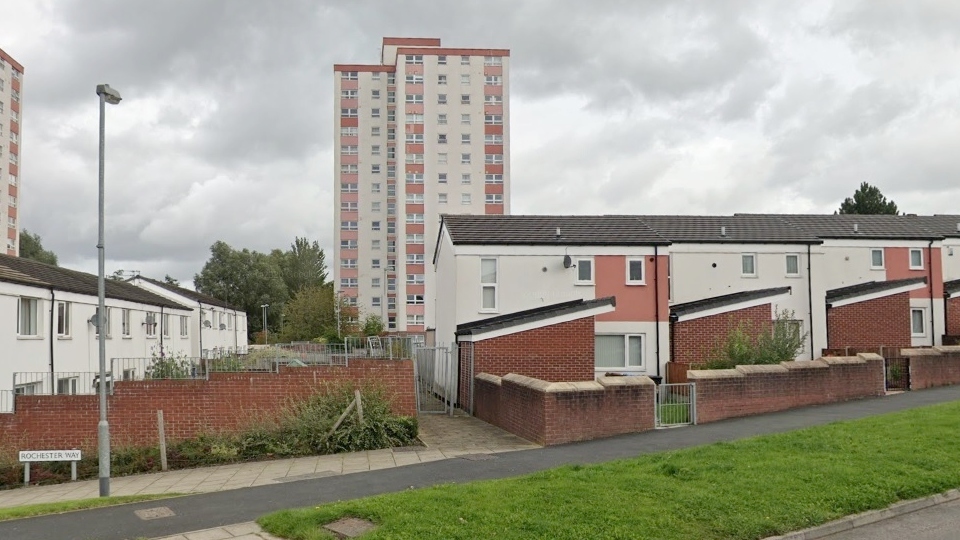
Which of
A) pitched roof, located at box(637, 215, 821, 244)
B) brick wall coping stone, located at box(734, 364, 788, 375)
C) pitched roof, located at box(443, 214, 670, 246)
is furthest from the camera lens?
pitched roof, located at box(637, 215, 821, 244)

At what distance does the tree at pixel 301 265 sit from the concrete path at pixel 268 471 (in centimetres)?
8307

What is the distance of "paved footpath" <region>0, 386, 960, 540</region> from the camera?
33.6ft

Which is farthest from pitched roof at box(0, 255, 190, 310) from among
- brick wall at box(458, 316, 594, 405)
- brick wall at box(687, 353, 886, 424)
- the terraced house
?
brick wall at box(687, 353, 886, 424)

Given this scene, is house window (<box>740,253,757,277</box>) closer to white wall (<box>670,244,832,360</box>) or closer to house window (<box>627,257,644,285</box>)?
white wall (<box>670,244,832,360</box>)

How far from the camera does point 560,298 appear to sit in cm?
2706

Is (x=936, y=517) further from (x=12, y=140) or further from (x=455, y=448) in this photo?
(x=12, y=140)

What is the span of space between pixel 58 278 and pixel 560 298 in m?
17.2

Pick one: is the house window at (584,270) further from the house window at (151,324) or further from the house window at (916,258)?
the house window at (151,324)

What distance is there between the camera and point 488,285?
1053 inches

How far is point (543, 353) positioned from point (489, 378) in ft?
8.08

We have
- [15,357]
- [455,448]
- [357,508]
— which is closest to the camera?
[357,508]

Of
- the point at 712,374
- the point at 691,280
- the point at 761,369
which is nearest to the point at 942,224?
the point at 691,280

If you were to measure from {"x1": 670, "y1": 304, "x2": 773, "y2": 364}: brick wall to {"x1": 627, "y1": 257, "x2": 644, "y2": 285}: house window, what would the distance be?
198cm

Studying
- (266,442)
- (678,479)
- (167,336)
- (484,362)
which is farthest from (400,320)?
(678,479)
